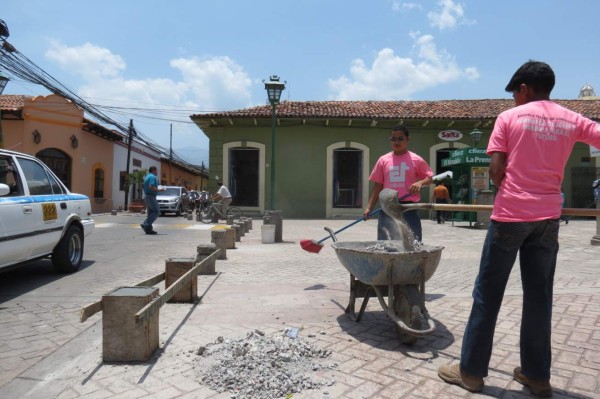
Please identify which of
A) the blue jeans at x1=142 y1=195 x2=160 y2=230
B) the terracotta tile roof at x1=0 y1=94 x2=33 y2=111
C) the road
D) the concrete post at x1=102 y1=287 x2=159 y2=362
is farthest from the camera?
the terracotta tile roof at x1=0 y1=94 x2=33 y2=111

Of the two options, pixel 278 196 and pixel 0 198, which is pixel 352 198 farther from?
pixel 0 198

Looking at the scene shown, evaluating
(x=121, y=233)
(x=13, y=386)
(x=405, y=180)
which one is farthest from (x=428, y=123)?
(x=13, y=386)

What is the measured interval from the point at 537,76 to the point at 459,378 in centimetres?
186

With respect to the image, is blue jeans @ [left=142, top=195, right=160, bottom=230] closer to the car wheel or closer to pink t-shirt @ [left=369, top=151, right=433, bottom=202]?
the car wheel

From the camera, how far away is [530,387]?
265 cm

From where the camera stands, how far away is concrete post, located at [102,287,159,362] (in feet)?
10.1

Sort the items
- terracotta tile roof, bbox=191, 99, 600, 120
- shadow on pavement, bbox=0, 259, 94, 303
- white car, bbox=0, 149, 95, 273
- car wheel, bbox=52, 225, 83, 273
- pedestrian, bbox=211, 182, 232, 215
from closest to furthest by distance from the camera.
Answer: white car, bbox=0, 149, 95, 273, shadow on pavement, bbox=0, 259, 94, 303, car wheel, bbox=52, 225, 83, 273, pedestrian, bbox=211, 182, 232, 215, terracotta tile roof, bbox=191, 99, 600, 120

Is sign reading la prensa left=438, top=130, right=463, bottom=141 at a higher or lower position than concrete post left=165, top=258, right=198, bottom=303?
higher

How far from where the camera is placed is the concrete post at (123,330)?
3084 mm

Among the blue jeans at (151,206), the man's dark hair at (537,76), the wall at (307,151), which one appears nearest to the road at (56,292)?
the blue jeans at (151,206)

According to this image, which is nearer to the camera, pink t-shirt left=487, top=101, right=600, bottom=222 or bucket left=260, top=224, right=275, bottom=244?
pink t-shirt left=487, top=101, right=600, bottom=222

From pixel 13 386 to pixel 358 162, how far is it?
1901 cm

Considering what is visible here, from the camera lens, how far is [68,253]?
21.1 feet

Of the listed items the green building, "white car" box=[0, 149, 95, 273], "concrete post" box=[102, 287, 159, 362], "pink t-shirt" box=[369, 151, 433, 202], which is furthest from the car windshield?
"concrete post" box=[102, 287, 159, 362]
